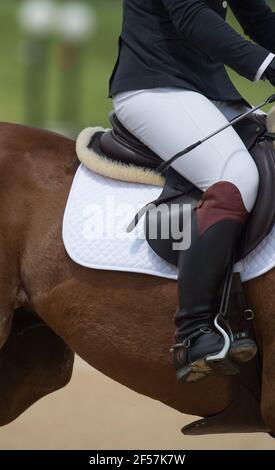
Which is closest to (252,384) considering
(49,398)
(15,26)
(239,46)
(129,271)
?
(129,271)

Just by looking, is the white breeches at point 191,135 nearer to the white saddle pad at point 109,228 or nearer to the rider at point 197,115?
the rider at point 197,115

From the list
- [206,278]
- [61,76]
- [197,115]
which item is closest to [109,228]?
[206,278]

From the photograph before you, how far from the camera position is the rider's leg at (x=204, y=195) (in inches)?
143

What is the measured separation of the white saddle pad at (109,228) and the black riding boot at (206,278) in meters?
0.14

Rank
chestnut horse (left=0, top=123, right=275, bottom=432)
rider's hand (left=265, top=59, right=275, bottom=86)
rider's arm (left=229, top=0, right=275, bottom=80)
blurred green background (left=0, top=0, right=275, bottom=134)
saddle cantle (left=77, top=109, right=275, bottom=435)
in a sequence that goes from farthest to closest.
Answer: blurred green background (left=0, top=0, right=275, bottom=134) → rider's arm (left=229, top=0, right=275, bottom=80) → chestnut horse (left=0, top=123, right=275, bottom=432) → saddle cantle (left=77, top=109, right=275, bottom=435) → rider's hand (left=265, top=59, right=275, bottom=86)

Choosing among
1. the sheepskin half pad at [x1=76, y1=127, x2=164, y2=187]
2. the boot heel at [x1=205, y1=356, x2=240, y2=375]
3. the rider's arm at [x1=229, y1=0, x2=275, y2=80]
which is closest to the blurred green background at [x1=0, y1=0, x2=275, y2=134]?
the rider's arm at [x1=229, y1=0, x2=275, y2=80]

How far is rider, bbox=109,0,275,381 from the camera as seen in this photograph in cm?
363

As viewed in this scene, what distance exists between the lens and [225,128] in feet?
12.3

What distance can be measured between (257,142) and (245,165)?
20 centimetres

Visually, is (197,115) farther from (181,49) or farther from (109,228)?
(109,228)

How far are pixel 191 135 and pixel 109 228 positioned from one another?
516mm

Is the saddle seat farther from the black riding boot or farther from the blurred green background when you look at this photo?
the blurred green background

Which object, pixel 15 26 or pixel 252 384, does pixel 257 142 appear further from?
pixel 15 26

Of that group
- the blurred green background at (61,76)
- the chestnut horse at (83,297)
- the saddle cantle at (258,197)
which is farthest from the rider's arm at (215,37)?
the blurred green background at (61,76)
